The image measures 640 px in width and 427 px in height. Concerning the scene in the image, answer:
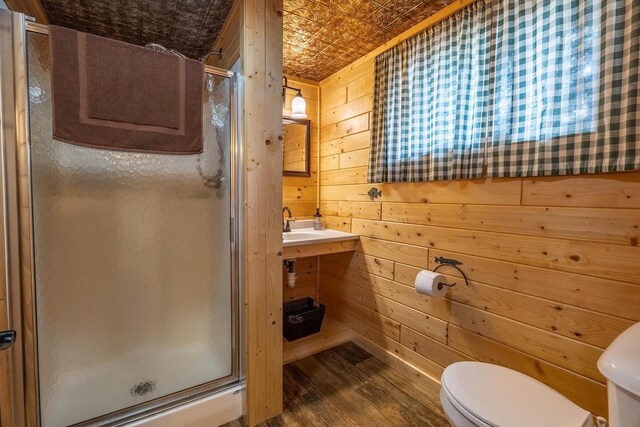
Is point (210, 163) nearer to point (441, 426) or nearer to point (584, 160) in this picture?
point (584, 160)

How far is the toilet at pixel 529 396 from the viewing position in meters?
0.74

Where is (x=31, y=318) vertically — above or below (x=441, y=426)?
above

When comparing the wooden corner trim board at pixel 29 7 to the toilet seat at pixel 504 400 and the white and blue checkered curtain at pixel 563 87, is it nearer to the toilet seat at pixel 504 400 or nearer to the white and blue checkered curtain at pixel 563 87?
the white and blue checkered curtain at pixel 563 87

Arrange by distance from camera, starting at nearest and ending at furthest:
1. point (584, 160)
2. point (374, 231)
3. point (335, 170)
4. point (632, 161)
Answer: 1. point (632, 161)
2. point (584, 160)
3. point (374, 231)
4. point (335, 170)

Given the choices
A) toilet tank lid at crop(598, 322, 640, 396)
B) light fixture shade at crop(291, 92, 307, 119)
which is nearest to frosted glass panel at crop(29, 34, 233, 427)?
light fixture shade at crop(291, 92, 307, 119)

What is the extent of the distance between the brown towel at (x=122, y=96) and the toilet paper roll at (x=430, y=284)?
1.38 m

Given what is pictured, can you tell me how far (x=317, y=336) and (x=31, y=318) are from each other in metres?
1.75

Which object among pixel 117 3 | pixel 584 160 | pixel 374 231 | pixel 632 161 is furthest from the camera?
pixel 374 231

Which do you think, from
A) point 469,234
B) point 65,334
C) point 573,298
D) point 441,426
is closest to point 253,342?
point 65,334

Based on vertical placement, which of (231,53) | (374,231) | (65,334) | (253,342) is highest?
(231,53)

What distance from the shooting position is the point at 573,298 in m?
1.21

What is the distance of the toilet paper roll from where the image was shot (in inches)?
63.1

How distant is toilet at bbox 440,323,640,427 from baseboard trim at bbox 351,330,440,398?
2.10 ft

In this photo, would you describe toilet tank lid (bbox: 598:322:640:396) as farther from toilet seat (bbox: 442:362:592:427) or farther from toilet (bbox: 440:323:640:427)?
toilet seat (bbox: 442:362:592:427)
